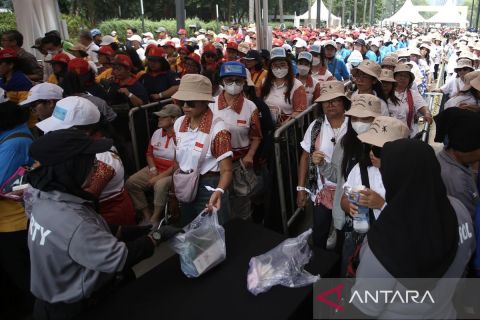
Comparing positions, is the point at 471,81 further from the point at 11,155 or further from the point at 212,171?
the point at 11,155

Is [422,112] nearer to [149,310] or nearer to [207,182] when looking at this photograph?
[207,182]

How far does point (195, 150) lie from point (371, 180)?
136cm

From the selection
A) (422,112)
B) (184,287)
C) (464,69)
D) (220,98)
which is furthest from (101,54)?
(464,69)

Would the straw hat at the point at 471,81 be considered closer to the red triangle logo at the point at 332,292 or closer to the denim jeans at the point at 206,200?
the denim jeans at the point at 206,200

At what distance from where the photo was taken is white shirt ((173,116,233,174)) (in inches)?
118

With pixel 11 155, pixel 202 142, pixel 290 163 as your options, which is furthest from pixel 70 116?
pixel 290 163

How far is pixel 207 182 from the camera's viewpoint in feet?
10.3

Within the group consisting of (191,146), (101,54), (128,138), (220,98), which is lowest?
(128,138)

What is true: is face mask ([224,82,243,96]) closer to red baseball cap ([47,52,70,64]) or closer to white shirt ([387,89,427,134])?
white shirt ([387,89,427,134])

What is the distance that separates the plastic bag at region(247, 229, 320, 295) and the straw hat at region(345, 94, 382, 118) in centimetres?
118

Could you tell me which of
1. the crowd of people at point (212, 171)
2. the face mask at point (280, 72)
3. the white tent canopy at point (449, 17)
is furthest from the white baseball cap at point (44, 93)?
the white tent canopy at point (449, 17)

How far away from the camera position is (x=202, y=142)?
9.80ft

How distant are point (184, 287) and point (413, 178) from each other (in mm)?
1209

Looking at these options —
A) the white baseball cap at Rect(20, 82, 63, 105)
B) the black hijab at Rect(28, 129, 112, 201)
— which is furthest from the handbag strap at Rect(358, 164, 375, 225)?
the white baseball cap at Rect(20, 82, 63, 105)
